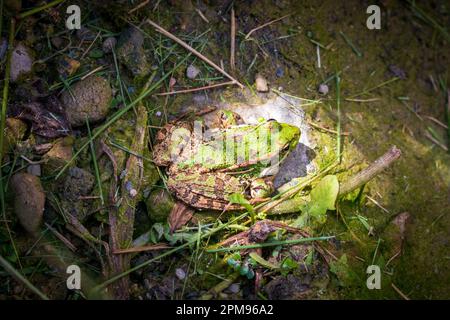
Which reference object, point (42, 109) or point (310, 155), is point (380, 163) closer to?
point (310, 155)

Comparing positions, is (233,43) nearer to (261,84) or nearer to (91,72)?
(261,84)

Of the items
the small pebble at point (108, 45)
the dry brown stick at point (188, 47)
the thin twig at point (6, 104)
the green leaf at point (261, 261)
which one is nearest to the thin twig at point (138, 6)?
the dry brown stick at point (188, 47)

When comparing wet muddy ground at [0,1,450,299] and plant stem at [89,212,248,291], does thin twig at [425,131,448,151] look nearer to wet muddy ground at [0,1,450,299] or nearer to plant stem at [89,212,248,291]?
wet muddy ground at [0,1,450,299]

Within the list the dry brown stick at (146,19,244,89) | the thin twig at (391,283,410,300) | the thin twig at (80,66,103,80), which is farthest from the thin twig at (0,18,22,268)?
the thin twig at (391,283,410,300)

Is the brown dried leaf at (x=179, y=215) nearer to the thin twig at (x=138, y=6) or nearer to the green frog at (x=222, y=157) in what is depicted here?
the green frog at (x=222, y=157)

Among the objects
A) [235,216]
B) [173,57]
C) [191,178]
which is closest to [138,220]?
[191,178]

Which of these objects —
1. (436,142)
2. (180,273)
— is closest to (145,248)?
(180,273)
